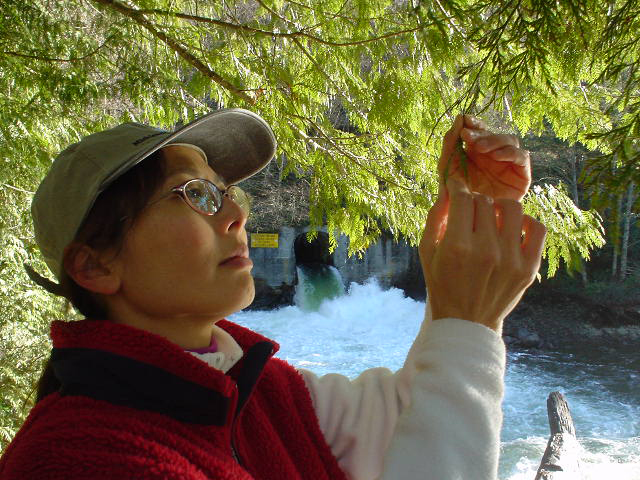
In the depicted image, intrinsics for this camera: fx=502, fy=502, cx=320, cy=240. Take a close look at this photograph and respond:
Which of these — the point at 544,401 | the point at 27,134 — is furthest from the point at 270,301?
the point at 27,134

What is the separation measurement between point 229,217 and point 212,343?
211mm

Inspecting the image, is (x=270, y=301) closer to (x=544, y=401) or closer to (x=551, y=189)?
(x=544, y=401)

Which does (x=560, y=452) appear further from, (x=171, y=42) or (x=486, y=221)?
(x=486, y=221)

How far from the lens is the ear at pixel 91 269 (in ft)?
2.50

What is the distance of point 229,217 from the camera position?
A: 0.81 m

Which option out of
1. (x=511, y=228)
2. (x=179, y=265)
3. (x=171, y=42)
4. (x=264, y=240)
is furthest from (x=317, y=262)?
(x=511, y=228)

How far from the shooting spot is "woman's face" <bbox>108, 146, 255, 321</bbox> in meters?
0.74

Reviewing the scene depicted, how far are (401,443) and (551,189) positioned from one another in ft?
4.45

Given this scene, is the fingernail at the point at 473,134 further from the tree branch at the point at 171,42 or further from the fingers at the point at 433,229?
the tree branch at the point at 171,42

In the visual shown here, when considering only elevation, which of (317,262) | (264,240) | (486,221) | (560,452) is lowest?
(560,452)

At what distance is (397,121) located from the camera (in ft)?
6.05

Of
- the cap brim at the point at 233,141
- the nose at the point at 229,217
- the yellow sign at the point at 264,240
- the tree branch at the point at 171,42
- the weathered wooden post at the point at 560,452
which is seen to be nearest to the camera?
the nose at the point at 229,217

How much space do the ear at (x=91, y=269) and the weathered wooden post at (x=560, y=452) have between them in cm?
473

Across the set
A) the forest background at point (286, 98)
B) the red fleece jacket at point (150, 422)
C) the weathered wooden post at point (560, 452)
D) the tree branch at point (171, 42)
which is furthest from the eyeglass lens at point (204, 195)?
the weathered wooden post at point (560, 452)
